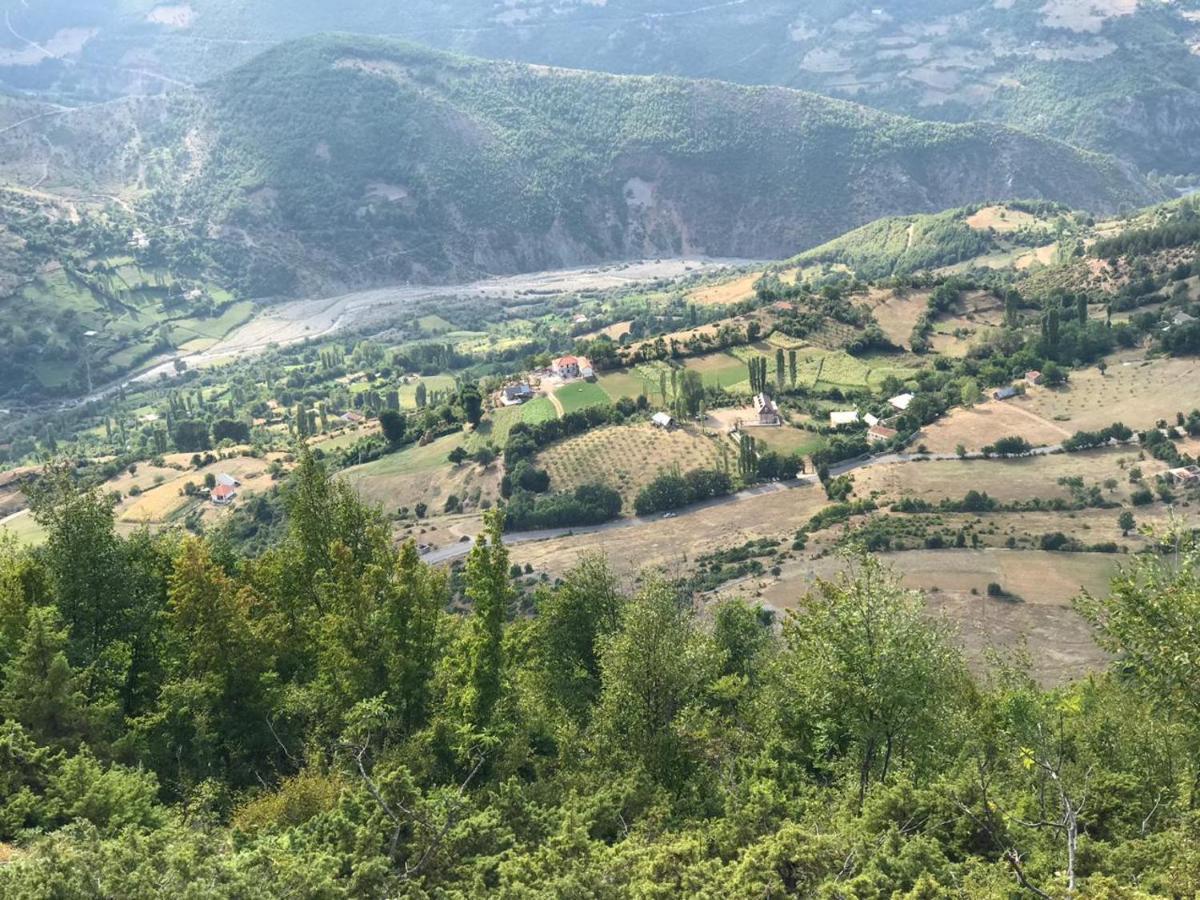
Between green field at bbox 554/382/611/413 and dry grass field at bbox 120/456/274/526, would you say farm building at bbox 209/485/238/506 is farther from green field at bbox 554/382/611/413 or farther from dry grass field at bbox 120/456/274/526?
green field at bbox 554/382/611/413

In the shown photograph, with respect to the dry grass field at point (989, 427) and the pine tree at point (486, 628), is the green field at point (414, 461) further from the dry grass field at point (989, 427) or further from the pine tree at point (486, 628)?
the pine tree at point (486, 628)

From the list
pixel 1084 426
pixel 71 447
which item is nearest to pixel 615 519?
pixel 1084 426

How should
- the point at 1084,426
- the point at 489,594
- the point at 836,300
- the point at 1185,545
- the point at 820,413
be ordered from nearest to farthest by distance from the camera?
the point at 1185,545 → the point at 489,594 → the point at 1084,426 → the point at 820,413 → the point at 836,300

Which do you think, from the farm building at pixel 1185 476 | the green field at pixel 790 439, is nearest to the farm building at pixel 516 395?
the green field at pixel 790 439

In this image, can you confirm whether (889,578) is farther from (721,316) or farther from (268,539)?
(721,316)

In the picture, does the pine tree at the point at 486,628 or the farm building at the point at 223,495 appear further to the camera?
the farm building at the point at 223,495

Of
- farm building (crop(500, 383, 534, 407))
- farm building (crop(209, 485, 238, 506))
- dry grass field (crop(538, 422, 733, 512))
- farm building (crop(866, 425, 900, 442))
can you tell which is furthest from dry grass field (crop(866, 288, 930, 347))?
farm building (crop(209, 485, 238, 506))
